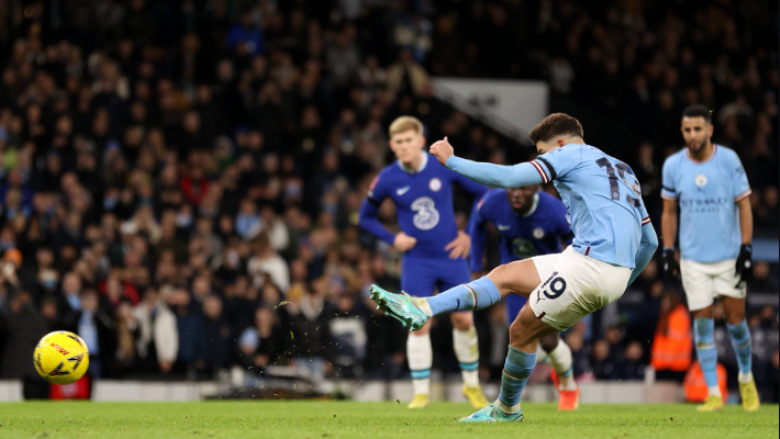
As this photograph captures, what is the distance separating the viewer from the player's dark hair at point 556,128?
6898 millimetres

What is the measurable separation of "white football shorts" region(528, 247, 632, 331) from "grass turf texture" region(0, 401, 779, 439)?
74 cm

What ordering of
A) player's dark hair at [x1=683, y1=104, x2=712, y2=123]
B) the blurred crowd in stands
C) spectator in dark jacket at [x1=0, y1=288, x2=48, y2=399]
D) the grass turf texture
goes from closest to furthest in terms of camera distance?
the grass turf texture → player's dark hair at [x1=683, y1=104, x2=712, y2=123] → spectator in dark jacket at [x1=0, y1=288, x2=48, y2=399] → the blurred crowd in stands

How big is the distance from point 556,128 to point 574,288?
1.10 meters

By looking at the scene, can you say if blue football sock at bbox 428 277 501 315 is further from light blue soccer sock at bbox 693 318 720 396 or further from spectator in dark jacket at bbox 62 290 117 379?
spectator in dark jacket at bbox 62 290 117 379

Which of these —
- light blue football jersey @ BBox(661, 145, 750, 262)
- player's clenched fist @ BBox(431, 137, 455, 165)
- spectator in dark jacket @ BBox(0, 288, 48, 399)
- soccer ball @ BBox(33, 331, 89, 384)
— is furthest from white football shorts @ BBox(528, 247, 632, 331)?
spectator in dark jacket @ BBox(0, 288, 48, 399)

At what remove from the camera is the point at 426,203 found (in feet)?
32.1

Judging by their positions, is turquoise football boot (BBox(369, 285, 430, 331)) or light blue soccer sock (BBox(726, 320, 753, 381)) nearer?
turquoise football boot (BBox(369, 285, 430, 331))

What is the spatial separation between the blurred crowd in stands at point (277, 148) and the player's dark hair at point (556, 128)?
6508 millimetres

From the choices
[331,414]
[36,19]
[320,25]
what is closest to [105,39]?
[36,19]

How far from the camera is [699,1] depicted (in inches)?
869

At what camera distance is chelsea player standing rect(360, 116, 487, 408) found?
31.8ft

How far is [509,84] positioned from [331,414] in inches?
476

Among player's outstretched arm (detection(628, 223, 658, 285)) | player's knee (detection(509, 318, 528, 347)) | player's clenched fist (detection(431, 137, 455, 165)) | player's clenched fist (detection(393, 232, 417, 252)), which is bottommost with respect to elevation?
player's knee (detection(509, 318, 528, 347))

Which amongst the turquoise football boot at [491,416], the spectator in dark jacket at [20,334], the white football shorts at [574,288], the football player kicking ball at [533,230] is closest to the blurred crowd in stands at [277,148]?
the spectator in dark jacket at [20,334]
